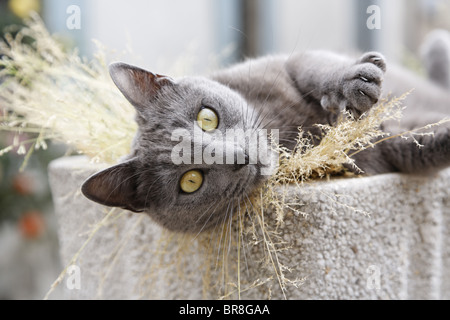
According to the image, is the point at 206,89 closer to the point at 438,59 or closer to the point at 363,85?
the point at 363,85

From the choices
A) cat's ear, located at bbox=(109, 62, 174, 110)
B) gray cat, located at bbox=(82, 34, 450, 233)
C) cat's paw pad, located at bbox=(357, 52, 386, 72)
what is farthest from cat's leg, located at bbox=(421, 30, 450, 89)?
cat's ear, located at bbox=(109, 62, 174, 110)

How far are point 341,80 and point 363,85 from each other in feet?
0.19

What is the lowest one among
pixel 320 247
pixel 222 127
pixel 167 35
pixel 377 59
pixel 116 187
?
pixel 320 247

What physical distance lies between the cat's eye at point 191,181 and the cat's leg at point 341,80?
0.98 ft

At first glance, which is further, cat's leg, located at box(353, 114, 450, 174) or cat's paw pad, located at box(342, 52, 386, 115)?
cat's leg, located at box(353, 114, 450, 174)

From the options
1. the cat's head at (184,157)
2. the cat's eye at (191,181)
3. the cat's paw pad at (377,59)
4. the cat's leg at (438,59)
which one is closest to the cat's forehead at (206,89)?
the cat's head at (184,157)

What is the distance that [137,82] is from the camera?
88cm

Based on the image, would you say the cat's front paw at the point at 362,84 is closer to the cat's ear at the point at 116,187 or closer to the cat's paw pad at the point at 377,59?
the cat's paw pad at the point at 377,59

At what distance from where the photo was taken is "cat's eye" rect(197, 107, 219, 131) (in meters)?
0.87

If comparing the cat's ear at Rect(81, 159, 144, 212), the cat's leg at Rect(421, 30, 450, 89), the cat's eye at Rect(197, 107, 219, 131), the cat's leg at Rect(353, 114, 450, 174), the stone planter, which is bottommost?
the stone planter

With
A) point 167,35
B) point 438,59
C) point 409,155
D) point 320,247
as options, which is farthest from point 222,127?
point 167,35

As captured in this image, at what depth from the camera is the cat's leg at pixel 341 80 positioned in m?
0.79

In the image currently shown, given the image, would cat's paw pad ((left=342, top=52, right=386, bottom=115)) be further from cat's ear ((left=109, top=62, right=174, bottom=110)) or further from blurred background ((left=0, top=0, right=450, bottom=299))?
blurred background ((left=0, top=0, right=450, bottom=299))
